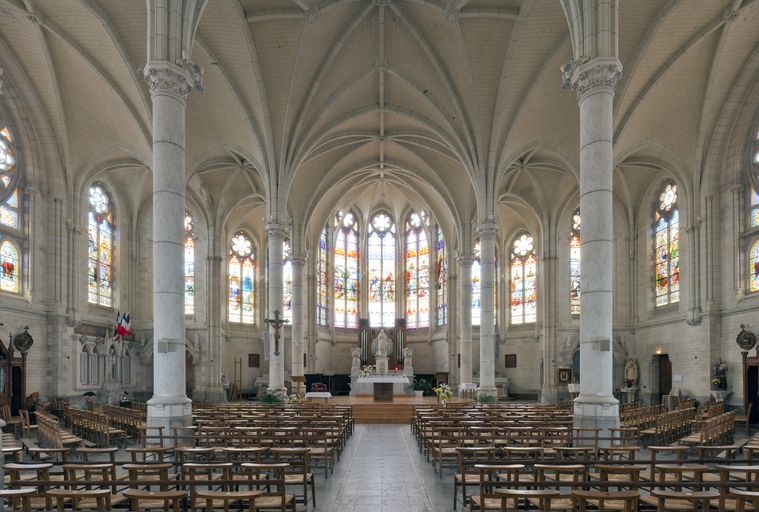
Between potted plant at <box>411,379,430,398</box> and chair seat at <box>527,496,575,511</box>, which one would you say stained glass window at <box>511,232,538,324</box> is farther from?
chair seat at <box>527,496,575,511</box>

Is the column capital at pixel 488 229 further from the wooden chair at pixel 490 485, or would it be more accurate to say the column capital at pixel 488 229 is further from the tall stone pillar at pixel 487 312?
the wooden chair at pixel 490 485

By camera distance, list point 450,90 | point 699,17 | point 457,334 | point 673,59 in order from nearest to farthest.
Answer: point 699,17
point 673,59
point 450,90
point 457,334

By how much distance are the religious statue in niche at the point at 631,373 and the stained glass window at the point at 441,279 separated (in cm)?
1348

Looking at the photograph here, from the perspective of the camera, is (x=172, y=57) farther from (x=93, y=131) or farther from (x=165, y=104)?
(x=93, y=131)

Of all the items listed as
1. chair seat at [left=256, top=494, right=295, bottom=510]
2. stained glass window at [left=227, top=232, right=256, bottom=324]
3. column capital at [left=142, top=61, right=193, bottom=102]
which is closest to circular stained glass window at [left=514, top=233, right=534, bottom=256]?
stained glass window at [left=227, top=232, right=256, bottom=324]

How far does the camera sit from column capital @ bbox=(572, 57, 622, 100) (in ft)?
52.4

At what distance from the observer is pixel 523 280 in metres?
45.9

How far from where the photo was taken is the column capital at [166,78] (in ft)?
53.2

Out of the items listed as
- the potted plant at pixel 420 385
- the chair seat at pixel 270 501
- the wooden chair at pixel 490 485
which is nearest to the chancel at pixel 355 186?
the wooden chair at pixel 490 485

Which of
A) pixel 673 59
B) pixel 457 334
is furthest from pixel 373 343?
pixel 673 59

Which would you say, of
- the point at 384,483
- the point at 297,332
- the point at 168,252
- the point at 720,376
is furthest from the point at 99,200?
the point at 720,376

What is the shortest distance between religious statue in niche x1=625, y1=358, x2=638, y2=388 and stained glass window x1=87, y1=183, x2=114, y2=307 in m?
28.9

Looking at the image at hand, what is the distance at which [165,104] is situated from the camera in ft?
54.2

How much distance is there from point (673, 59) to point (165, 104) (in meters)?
19.0
